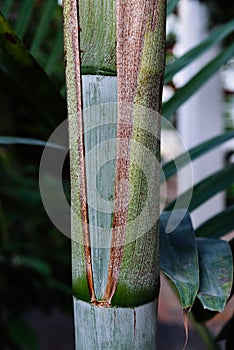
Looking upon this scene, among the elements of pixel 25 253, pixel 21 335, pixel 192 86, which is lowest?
pixel 21 335

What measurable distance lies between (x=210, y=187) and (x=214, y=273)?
0.20 m

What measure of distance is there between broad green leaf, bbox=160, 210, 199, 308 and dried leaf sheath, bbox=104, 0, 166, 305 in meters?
0.03

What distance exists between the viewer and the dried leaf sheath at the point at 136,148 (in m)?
0.29

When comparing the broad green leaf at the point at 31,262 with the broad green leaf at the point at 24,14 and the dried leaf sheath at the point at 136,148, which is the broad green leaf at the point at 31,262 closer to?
the broad green leaf at the point at 24,14

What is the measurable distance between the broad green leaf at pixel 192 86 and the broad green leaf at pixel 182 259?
171mm

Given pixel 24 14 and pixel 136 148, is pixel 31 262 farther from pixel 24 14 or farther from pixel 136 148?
pixel 136 148

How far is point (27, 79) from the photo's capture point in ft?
1.43

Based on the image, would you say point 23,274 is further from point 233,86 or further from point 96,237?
point 233,86

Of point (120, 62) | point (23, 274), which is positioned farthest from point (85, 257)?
point (23, 274)

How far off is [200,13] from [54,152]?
233 centimetres

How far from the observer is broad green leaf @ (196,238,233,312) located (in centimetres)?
35

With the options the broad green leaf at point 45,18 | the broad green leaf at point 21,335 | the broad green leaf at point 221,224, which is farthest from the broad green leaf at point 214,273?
the broad green leaf at point 21,335

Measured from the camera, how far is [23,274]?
4.86 feet

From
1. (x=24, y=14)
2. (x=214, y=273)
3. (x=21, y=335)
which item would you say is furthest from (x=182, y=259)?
(x=21, y=335)
